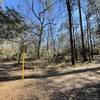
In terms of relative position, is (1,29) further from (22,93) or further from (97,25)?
(97,25)

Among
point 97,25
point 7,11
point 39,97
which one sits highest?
point 97,25

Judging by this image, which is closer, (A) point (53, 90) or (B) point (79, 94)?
(B) point (79, 94)

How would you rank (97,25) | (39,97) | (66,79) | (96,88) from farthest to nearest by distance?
(97,25) → (66,79) → (96,88) → (39,97)

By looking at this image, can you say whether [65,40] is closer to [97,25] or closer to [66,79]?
[97,25]

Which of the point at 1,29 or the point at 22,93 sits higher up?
the point at 1,29

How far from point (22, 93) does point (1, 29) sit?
5.53 meters

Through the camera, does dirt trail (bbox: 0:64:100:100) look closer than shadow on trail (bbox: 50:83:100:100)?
Yes

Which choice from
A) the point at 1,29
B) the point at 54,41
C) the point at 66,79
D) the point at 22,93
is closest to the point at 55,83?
the point at 66,79

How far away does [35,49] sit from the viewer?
127ft

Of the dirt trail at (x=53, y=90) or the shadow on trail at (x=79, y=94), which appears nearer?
the dirt trail at (x=53, y=90)

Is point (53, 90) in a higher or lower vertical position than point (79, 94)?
higher

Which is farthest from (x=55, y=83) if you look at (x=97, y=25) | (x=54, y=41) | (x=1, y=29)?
(x=54, y=41)

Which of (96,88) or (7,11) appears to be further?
(7,11)

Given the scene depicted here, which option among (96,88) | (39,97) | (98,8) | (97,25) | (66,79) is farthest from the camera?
(97,25)
